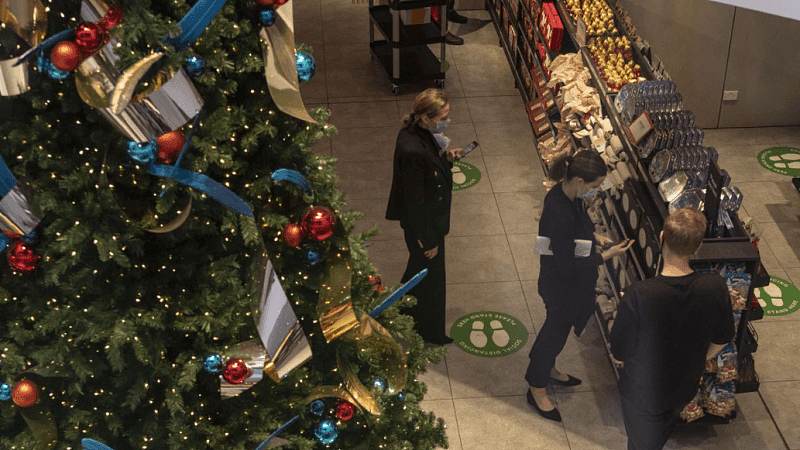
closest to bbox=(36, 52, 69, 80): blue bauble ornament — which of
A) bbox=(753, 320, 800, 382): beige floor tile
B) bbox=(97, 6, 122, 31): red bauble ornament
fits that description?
bbox=(97, 6, 122, 31): red bauble ornament

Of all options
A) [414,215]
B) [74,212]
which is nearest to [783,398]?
[414,215]

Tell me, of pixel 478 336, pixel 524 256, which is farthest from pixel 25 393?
pixel 524 256

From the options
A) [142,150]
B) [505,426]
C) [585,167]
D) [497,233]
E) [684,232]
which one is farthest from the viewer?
[497,233]

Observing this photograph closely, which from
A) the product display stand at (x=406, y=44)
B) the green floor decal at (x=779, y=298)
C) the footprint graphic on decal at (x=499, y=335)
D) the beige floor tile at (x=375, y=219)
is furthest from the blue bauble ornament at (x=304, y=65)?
the product display stand at (x=406, y=44)

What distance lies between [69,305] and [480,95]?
6524 mm

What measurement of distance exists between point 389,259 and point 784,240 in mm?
2908

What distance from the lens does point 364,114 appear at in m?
8.55

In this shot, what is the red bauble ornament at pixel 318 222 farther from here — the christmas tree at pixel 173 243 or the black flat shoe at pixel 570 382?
the black flat shoe at pixel 570 382

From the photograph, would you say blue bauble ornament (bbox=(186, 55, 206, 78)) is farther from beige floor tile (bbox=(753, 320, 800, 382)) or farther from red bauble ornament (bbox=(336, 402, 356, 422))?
beige floor tile (bbox=(753, 320, 800, 382))

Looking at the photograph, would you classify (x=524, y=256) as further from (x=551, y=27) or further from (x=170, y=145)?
(x=170, y=145)

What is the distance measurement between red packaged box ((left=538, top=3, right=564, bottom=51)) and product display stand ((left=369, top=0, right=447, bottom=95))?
1.18 meters

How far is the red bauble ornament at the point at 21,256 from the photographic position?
8.50ft

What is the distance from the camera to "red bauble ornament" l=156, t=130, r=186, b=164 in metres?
2.46

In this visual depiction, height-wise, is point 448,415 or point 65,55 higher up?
point 65,55
